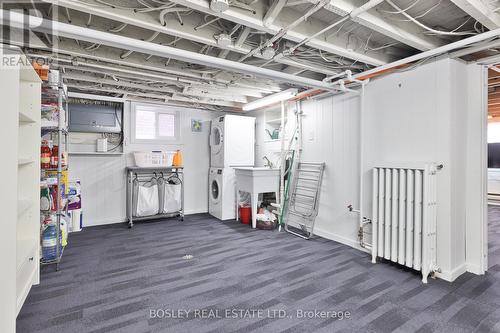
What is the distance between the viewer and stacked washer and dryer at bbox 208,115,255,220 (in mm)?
4773

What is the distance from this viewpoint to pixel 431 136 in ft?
8.34

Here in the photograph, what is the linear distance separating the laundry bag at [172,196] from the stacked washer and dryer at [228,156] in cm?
71

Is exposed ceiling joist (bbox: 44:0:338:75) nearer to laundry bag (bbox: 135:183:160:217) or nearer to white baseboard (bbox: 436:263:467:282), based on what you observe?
Answer: laundry bag (bbox: 135:183:160:217)

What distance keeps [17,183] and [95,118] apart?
322cm

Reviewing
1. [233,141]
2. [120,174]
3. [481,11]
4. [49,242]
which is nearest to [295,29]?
[481,11]

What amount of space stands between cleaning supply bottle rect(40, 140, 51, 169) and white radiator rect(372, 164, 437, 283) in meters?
3.46

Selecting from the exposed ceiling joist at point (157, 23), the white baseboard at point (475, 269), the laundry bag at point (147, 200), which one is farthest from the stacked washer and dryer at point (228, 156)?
the white baseboard at point (475, 269)

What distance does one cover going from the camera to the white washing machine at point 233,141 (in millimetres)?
4793

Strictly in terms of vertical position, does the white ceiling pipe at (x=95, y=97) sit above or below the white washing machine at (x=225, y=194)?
above

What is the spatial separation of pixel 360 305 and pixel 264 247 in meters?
1.47

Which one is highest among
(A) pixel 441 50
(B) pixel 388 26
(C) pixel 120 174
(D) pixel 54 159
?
(B) pixel 388 26
